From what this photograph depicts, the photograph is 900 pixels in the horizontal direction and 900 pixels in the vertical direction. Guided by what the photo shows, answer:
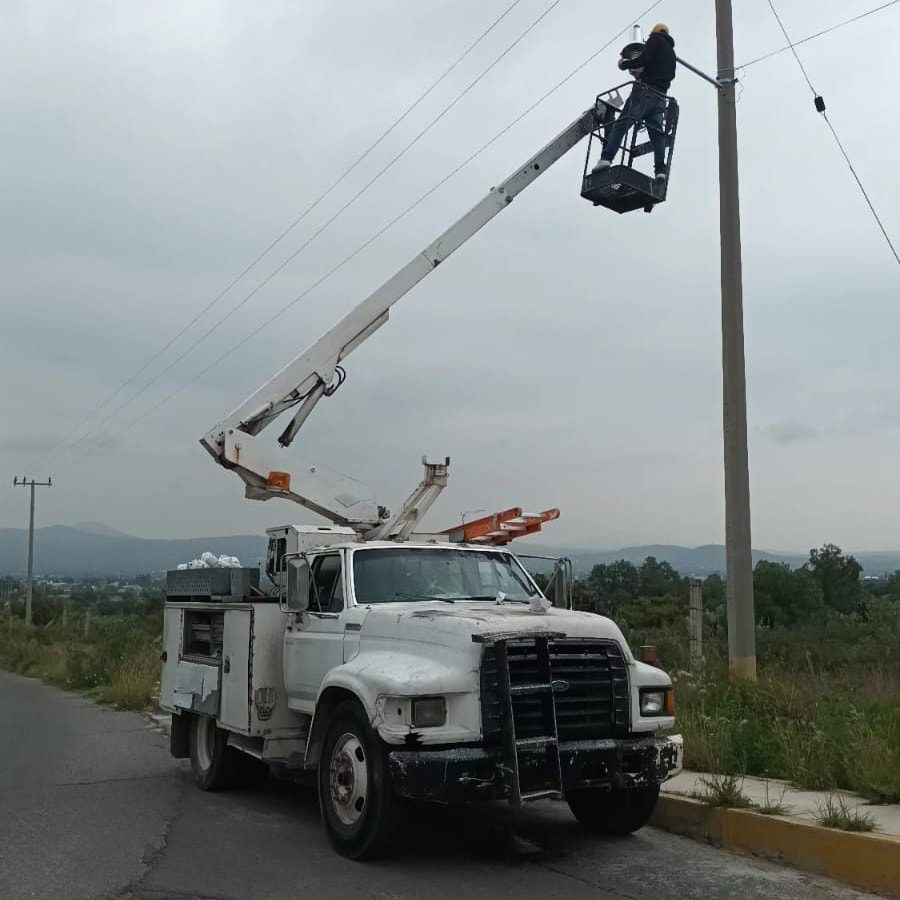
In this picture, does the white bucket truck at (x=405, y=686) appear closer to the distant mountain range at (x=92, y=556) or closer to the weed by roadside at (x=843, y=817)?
the weed by roadside at (x=843, y=817)

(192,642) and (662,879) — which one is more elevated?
(192,642)

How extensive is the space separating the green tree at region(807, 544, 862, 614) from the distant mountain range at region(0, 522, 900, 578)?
1.26 m

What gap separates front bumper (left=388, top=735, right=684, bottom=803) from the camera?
6301mm

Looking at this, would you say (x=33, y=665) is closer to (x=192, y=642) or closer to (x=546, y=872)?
(x=192, y=642)

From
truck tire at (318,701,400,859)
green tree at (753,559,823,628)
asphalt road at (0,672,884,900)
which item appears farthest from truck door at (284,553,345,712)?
green tree at (753,559,823,628)

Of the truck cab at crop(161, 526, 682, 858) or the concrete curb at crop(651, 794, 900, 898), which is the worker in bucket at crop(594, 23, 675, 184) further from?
the concrete curb at crop(651, 794, 900, 898)

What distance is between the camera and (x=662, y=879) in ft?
21.0

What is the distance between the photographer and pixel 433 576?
841cm

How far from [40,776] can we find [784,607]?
24.3 m

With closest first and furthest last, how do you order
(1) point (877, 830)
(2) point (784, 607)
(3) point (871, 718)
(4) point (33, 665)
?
(1) point (877, 830)
(3) point (871, 718)
(2) point (784, 607)
(4) point (33, 665)

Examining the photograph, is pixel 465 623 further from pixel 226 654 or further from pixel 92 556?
pixel 92 556

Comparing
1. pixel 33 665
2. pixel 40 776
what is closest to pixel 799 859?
pixel 40 776

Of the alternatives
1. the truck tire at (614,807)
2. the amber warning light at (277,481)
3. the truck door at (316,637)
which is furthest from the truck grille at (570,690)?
the amber warning light at (277,481)

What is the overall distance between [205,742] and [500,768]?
14.7 feet
